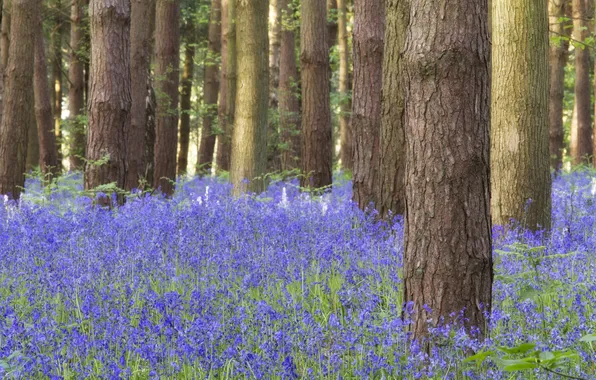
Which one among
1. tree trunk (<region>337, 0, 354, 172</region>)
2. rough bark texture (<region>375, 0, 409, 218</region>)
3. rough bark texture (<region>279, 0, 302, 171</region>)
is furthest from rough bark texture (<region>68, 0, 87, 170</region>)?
rough bark texture (<region>375, 0, 409, 218</region>)

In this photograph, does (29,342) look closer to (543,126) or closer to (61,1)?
(543,126)

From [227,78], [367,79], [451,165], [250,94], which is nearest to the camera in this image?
[451,165]

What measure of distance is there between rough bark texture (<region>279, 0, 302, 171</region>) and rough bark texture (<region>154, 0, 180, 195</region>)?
2649 mm

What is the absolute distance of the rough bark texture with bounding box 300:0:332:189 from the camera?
13.2 metres

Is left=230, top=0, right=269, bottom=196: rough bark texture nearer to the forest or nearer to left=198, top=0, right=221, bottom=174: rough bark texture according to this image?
the forest

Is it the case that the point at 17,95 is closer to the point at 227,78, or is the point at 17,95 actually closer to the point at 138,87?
the point at 138,87

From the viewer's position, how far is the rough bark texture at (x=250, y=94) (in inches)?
426

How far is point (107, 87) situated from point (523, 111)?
552 cm

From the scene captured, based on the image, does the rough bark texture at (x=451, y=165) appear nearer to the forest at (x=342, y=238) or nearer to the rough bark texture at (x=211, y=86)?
the forest at (x=342, y=238)

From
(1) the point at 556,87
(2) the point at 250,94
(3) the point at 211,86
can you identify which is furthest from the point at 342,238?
(3) the point at 211,86

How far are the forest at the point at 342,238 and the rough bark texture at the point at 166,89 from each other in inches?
103

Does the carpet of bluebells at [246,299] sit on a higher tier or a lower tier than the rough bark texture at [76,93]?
lower

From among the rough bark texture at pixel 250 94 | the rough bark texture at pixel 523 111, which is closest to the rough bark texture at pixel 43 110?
the rough bark texture at pixel 250 94

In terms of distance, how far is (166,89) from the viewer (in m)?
16.7
